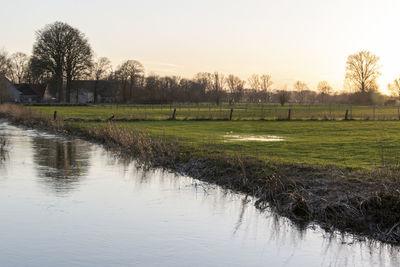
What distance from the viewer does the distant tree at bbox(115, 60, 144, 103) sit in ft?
359

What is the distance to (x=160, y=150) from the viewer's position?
792 inches

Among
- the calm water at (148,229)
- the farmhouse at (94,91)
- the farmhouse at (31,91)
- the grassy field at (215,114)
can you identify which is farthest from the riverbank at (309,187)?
the farmhouse at (31,91)

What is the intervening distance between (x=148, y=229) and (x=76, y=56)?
71.4 m

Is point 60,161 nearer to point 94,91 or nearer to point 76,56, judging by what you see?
point 76,56

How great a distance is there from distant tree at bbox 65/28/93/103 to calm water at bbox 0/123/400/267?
6414cm

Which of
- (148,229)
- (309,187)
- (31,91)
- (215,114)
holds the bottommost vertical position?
(148,229)

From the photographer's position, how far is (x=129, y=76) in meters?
111

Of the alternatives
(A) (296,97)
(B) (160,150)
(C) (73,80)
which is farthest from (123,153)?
(A) (296,97)

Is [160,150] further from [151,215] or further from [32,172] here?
Result: [151,215]

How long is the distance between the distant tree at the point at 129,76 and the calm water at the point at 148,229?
309 feet

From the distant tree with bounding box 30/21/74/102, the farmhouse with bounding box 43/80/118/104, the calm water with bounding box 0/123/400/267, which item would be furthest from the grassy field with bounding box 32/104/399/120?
the farmhouse with bounding box 43/80/118/104

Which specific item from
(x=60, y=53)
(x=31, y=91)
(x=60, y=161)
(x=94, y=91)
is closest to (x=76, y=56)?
(x=60, y=53)

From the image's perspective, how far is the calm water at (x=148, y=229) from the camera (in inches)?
339

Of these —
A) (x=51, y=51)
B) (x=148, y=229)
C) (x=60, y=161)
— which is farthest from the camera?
(x=51, y=51)
